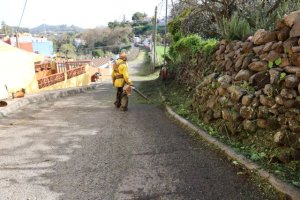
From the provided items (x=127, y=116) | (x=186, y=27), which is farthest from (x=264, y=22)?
(x=186, y=27)

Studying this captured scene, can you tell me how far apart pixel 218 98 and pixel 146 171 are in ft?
7.54

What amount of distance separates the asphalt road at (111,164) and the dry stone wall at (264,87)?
0.70 metres

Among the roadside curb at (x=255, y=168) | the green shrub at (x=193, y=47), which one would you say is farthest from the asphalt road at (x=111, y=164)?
the green shrub at (x=193, y=47)

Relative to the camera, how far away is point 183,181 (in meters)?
3.84

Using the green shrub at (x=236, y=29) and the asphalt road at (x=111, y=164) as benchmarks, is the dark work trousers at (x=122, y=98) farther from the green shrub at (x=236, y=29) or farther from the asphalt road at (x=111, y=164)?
the green shrub at (x=236, y=29)

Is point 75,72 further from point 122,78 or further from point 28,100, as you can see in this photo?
point 122,78

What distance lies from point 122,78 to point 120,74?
0.41 feet

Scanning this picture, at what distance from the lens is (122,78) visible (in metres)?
8.83

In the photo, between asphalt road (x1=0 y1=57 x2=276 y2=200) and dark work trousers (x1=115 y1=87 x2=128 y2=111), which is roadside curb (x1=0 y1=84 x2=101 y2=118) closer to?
asphalt road (x1=0 y1=57 x2=276 y2=200)

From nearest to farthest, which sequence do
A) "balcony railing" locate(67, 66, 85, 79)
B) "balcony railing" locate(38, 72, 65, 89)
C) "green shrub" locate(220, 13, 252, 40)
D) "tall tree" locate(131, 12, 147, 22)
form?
"green shrub" locate(220, 13, 252, 40) → "balcony railing" locate(38, 72, 65, 89) → "balcony railing" locate(67, 66, 85, 79) → "tall tree" locate(131, 12, 147, 22)

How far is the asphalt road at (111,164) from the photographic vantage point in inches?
141

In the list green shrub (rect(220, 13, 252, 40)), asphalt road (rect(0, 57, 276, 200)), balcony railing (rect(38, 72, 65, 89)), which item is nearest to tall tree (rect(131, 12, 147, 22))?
balcony railing (rect(38, 72, 65, 89))

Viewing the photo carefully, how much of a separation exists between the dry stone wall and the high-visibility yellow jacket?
10.1 ft

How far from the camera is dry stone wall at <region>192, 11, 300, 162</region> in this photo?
404cm
